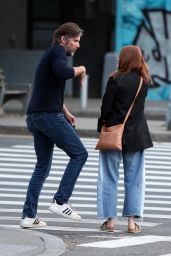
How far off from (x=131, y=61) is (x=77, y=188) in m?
3.70

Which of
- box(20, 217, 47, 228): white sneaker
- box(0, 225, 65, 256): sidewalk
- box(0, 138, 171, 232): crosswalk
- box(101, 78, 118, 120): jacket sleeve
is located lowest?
box(0, 138, 171, 232): crosswalk

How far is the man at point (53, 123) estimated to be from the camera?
973cm

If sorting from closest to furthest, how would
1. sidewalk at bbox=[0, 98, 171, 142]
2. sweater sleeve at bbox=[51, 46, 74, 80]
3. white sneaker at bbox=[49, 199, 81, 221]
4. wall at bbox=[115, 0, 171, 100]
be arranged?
sweater sleeve at bbox=[51, 46, 74, 80], white sneaker at bbox=[49, 199, 81, 221], sidewalk at bbox=[0, 98, 171, 142], wall at bbox=[115, 0, 171, 100]

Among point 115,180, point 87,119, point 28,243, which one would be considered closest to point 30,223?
point 115,180

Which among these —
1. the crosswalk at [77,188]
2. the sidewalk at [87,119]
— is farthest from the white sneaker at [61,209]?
the sidewalk at [87,119]

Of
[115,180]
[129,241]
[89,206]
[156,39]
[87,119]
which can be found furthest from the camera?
[156,39]

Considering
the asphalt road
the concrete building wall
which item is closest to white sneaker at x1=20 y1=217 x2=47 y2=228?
the asphalt road

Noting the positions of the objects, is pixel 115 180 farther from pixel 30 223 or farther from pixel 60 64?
pixel 60 64

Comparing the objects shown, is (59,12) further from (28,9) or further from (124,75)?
(124,75)

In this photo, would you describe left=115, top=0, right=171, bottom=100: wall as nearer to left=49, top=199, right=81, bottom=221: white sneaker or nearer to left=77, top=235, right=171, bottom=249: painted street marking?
left=49, top=199, right=81, bottom=221: white sneaker

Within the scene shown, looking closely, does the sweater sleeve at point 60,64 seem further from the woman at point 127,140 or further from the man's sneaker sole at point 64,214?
the man's sneaker sole at point 64,214

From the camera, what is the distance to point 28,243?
8805 mm

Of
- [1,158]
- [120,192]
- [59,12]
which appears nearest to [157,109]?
[59,12]

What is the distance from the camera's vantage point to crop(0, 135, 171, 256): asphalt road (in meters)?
9.01
